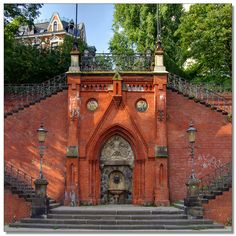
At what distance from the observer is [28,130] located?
19656 millimetres

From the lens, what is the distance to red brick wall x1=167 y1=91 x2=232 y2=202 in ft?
63.4

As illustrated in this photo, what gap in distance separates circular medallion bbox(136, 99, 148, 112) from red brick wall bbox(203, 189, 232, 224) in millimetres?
5104

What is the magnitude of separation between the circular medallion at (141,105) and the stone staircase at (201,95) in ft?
4.57

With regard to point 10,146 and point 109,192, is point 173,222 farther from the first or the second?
point 10,146

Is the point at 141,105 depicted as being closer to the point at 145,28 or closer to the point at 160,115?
the point at 160,115

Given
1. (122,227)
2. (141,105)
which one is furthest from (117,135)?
(122,227)

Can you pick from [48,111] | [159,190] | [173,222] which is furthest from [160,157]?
[48,111]

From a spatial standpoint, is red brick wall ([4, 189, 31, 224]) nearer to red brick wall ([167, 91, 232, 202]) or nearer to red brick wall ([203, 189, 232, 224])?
red brick wall ([167, 91, 232, 202])

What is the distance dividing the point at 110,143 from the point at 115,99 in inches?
77.3

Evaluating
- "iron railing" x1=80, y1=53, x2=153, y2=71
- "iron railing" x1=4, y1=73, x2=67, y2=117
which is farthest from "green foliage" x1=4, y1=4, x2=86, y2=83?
"iron railing" x1=80, y1=53, x2=153, y2=71

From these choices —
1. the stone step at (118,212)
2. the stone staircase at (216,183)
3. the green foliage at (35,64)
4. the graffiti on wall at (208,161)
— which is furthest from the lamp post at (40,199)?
the green foliage at (35,64)

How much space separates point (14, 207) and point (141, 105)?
6893 mm

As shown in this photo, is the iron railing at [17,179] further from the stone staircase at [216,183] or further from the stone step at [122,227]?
the stone staircase at [216,183]

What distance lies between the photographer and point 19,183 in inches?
704
